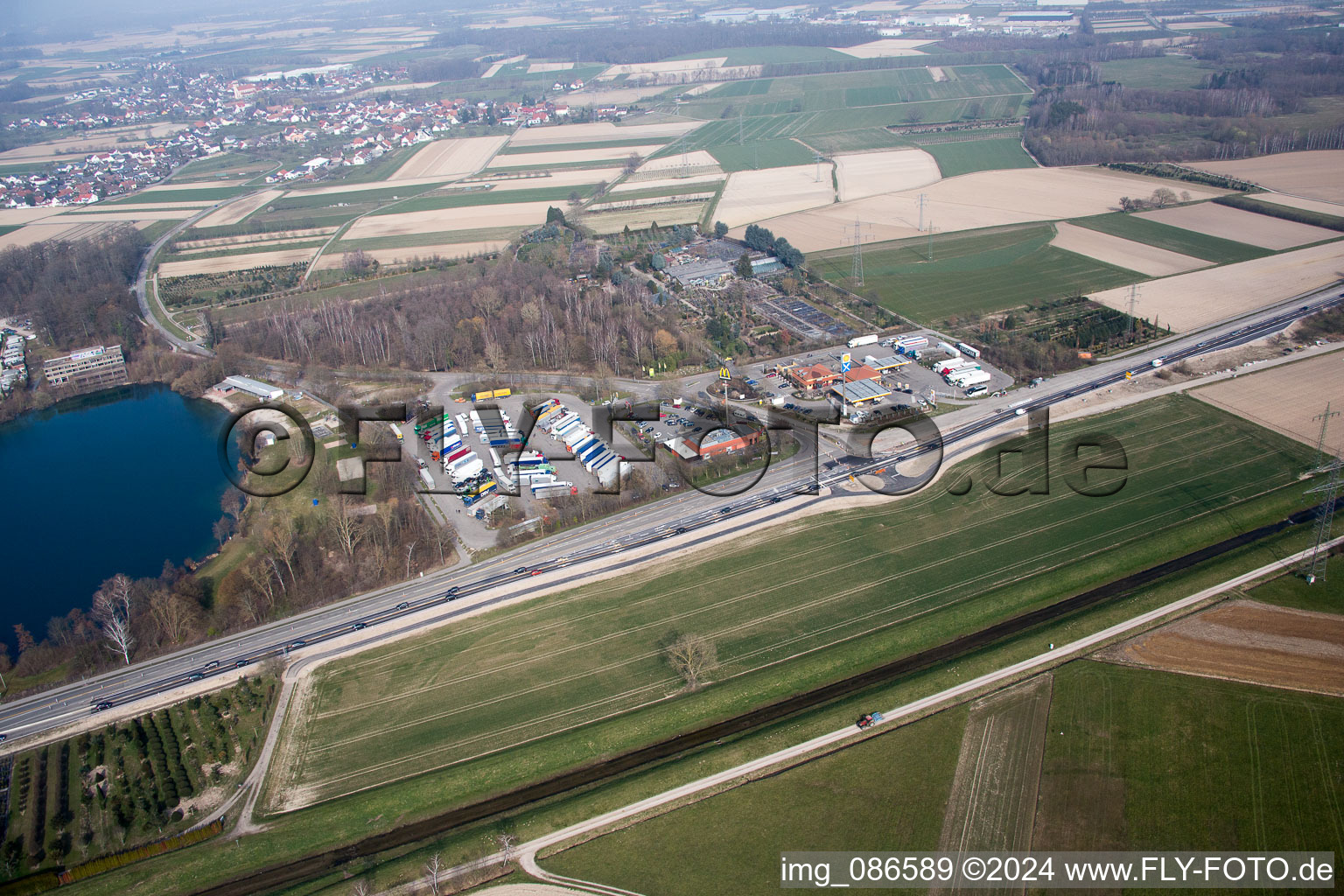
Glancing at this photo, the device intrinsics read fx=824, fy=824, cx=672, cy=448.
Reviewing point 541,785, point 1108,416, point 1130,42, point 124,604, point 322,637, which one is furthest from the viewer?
point 1130,42

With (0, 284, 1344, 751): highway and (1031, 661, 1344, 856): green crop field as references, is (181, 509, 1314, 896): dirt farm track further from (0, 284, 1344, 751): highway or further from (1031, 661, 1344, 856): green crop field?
(0, 284, 1344, 751): highway

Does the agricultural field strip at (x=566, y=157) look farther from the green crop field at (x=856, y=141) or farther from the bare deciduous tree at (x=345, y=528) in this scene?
the bare deciduous tree at (x=345, y=528)

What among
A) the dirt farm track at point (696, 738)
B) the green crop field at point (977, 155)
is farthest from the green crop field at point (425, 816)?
the green crop field at point (977, 155)

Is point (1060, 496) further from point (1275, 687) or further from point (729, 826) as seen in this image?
point (729, 826)

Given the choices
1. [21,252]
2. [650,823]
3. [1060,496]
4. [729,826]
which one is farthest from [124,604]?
[21,252]

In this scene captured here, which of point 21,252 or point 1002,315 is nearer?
point 1002,315

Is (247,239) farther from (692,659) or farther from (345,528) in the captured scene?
(692,659)

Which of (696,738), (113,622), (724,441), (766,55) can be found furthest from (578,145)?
(696,738)
